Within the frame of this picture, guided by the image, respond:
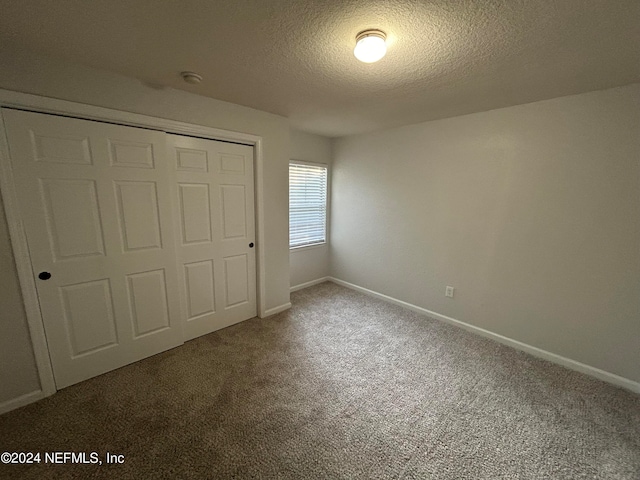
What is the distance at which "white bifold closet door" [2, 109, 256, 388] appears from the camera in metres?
1.70

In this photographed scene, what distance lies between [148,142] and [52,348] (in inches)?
66.3

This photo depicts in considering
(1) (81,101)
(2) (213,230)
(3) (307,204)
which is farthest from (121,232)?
(3) (307,204)

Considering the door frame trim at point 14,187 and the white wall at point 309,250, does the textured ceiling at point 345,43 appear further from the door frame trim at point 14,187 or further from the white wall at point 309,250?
the white wall at point 309,250

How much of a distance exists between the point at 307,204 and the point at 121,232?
235 cm

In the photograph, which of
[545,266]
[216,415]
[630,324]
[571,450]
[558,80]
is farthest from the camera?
[545,266]

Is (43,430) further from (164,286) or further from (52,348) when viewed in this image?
(164,286)

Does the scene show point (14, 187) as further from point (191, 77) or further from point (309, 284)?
point (309, 284)

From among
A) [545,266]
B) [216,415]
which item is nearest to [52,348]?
[216,415]

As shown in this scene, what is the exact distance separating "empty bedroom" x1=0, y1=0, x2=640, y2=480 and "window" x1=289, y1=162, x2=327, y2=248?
0.64m

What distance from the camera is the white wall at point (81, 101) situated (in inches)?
62.5

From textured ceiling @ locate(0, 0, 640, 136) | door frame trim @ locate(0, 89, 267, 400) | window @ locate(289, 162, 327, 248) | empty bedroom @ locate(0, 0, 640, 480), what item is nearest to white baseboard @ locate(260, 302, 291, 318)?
empty bedroom @ locate(0, 0, 640, 480)

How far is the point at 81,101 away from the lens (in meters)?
1.74

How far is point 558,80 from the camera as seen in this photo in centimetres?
179

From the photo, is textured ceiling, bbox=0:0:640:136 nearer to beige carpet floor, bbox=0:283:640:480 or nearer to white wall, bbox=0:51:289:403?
white wall, bbox=0:51:289:403
